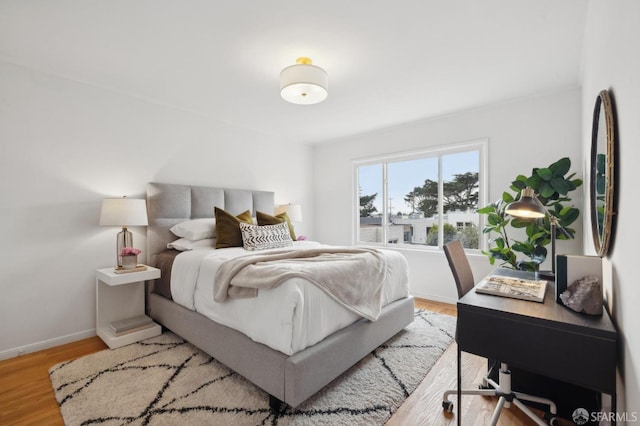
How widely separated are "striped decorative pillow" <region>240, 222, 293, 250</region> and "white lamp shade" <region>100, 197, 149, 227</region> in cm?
98

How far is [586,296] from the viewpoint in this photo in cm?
126

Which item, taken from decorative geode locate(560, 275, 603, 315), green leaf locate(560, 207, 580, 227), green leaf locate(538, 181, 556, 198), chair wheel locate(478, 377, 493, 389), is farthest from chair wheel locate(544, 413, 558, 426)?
green leaf locate(538, 181, 556, 198)

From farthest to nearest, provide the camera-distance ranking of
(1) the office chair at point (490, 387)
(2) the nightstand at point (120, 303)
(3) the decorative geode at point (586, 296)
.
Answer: (2) the nightstand at point (120, 303) → (1) the office chair at point (490, 387) → (3) the decorative geode at point (586, 296)

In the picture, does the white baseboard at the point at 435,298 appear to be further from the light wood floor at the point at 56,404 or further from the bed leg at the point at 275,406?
the bed leg at the point at 275,406

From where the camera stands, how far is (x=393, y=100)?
328cm

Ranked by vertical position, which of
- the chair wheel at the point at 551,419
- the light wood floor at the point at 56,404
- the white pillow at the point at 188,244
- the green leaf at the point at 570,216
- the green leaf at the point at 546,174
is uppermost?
the green leaf at the point at 546,174

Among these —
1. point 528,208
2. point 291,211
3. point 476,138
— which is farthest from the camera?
point 291,211

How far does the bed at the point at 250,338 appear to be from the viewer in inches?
66.7

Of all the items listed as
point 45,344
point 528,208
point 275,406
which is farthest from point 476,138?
point 45,344

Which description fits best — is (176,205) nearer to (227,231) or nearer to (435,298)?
(227,231)

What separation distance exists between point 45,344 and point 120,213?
1.31 m

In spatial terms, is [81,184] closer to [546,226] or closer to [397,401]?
[397,401]

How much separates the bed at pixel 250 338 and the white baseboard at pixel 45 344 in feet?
1.78

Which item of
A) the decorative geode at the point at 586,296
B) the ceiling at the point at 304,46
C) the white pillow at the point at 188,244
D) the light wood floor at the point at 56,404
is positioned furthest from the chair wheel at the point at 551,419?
the white pillow at the point at 188,244
